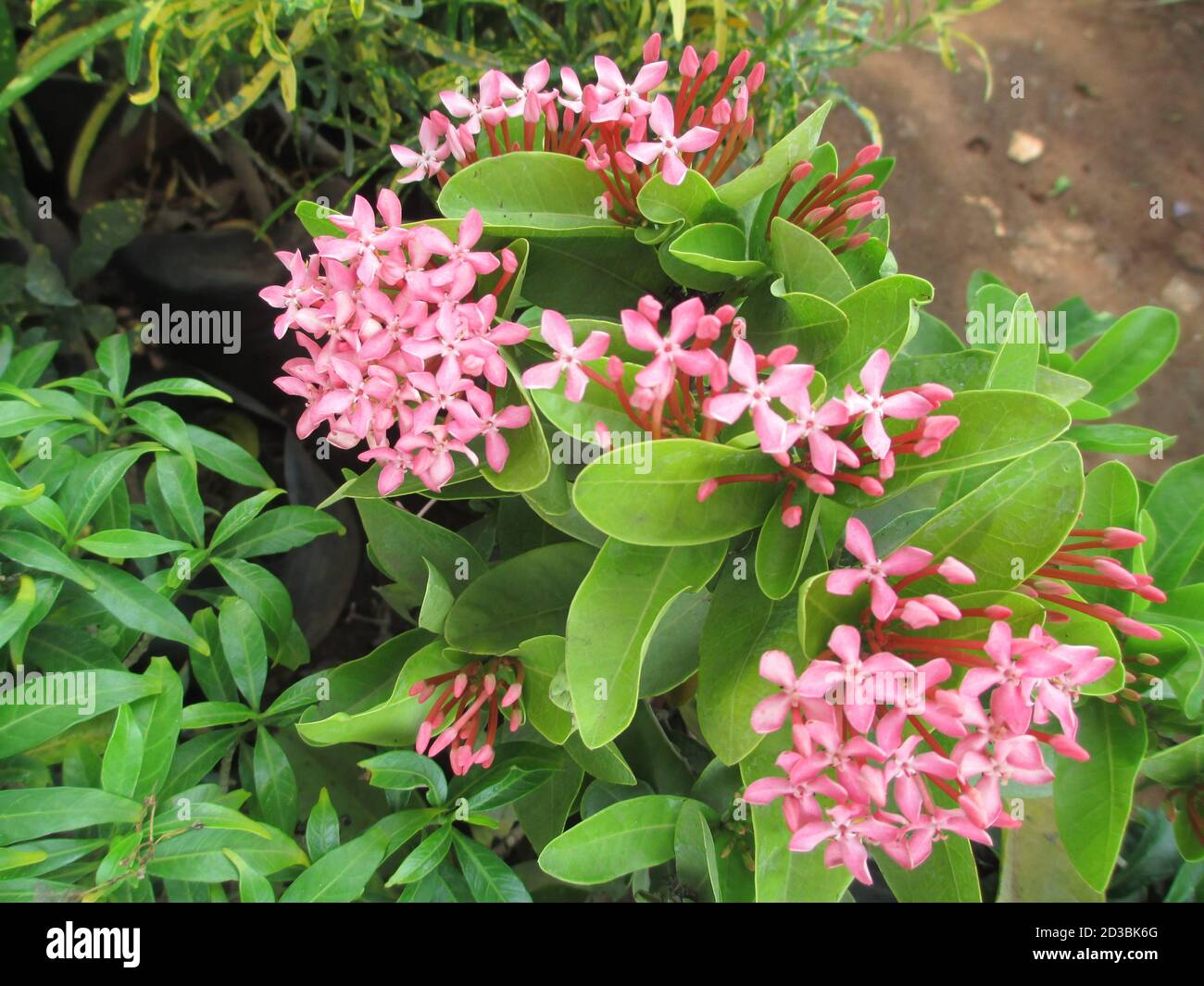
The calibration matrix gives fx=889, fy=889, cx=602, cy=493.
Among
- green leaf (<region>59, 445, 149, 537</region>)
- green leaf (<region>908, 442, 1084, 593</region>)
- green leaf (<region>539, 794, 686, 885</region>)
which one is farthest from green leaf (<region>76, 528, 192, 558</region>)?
green leaf (<region>908, 442, 1084, 593</region>)

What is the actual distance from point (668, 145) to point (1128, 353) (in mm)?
670

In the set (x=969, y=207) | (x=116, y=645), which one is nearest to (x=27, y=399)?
(x=116, y=645)

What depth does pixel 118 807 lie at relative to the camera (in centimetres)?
74

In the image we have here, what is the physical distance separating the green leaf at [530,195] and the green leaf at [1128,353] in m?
0.64

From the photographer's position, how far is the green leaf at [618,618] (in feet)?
2.22

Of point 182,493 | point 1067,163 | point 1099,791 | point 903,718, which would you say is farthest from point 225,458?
point 1067,163

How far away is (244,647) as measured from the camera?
92 cm

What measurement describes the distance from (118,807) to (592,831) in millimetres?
401

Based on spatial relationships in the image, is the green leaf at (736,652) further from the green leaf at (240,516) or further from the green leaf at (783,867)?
the green leaf at (240,516)

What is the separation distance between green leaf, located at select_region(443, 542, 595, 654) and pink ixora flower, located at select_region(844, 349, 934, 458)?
1.06 ft

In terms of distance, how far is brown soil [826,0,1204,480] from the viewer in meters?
2.28

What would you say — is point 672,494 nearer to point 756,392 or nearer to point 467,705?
point 756,392

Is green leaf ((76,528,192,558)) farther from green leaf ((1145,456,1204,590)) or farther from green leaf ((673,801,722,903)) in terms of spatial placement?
green leaf ((1145,456,1204,590))

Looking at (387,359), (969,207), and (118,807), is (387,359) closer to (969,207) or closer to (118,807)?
(118,807)
